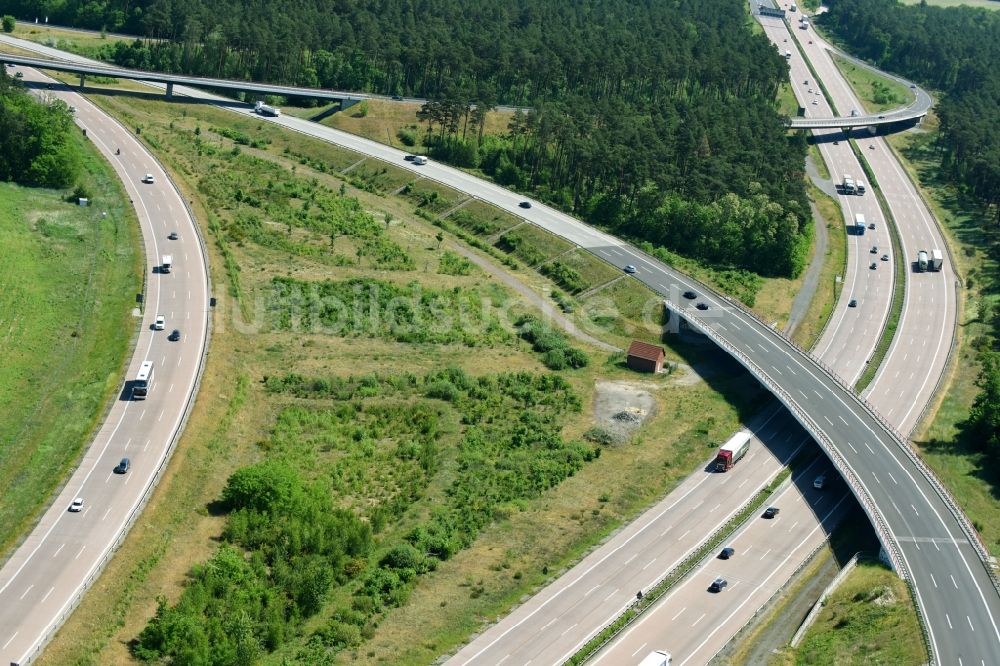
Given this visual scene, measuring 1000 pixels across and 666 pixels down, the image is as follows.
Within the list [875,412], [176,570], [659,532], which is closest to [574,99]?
[875,412]

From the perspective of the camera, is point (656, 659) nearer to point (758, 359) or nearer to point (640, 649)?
point (640, 649)

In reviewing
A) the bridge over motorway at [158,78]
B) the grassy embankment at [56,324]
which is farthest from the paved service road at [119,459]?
the bridge over motorway at [158,78]

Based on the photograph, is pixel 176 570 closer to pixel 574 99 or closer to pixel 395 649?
pixel 395 649

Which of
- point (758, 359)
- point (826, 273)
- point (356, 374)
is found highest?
point (826, 273)

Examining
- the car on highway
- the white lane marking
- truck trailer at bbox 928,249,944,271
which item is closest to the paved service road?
the white lane marking

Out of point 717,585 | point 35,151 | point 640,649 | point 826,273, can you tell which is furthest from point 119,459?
point 826,273
